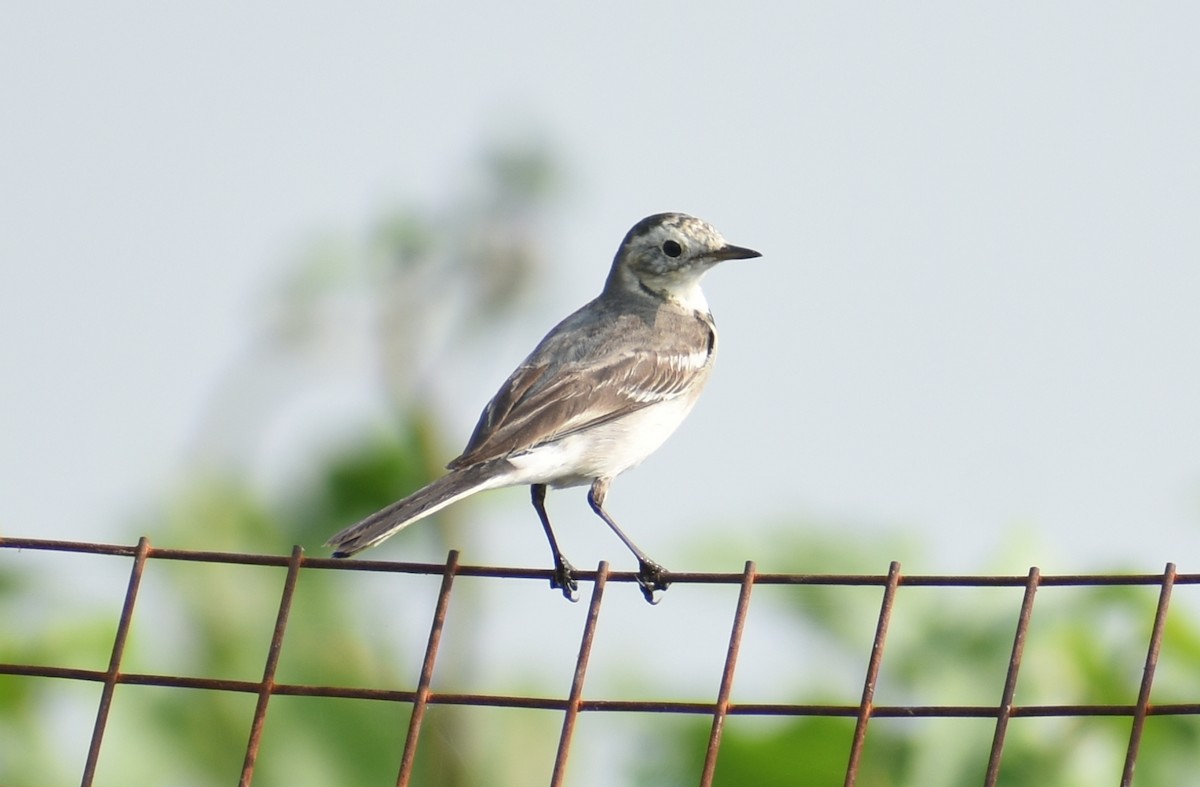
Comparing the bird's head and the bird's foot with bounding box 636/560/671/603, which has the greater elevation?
the bird's head

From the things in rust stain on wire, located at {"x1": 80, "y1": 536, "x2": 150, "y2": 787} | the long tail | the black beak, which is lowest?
rust stain on wire, located at {"x1": 80, "y1": 536, "x2": 150, "y2": 787}

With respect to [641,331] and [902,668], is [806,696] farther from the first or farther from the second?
[641,331]

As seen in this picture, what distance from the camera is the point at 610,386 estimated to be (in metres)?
6.10

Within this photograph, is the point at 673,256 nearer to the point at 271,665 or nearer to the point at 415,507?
the point at 415,507

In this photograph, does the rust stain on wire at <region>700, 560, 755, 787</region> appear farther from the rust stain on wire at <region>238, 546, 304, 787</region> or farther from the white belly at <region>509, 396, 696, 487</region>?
→ the white belly at <region>509, 396, 696, 487</region>

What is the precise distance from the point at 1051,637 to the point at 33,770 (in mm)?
3906

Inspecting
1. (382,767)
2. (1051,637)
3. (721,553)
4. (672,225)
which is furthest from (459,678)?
(1051,637)

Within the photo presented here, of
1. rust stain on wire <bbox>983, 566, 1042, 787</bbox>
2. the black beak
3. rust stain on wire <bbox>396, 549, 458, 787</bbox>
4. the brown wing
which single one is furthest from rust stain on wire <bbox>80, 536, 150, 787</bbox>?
the black beak

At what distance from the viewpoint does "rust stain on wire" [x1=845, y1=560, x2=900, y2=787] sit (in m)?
2.97

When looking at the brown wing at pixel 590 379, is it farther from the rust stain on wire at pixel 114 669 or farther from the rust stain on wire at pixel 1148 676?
the rust stain on wire at pixel 1148 676

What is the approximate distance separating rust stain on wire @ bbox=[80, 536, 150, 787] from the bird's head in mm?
4003

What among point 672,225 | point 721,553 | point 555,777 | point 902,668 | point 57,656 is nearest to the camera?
point 555,777

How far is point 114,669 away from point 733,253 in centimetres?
409

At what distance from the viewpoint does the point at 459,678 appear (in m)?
7.99
